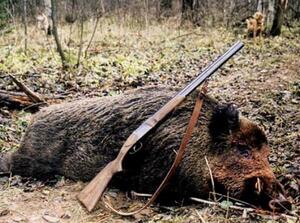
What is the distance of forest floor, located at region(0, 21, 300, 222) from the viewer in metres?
4.14

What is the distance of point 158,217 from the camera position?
399cm

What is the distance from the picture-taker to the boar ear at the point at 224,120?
160 inches

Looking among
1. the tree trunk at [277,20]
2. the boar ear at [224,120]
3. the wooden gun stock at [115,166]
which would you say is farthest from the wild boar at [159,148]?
the tree trunk at [277,20]

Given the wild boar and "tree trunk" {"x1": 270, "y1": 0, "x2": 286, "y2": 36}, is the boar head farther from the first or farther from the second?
"tree trunk" {"x1": 270, "y1": 0, "x2": 286, "y2": 36}

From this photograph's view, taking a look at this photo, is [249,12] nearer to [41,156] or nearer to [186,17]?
[186,17]

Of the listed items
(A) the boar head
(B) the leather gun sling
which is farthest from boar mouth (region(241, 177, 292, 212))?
(B) the leather gun sling

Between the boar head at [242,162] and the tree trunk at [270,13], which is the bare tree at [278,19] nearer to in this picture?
the tree trunk at [270,13]

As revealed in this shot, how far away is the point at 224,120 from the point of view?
13.6 ft

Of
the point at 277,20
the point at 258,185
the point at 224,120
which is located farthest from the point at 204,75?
the point at 277,20

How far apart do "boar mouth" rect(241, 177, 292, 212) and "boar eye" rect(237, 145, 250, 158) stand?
0.73ft

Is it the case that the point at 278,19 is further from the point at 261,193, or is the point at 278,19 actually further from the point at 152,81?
the point at 261,193

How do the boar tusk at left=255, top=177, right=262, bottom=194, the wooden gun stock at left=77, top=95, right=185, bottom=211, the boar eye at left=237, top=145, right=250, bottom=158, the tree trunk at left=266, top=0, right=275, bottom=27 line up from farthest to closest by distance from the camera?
the tree trunk at left=266, top=0, right=275, bottom=27, the boar eye at left=237, top=145, right=250, bottom=158, the boar tusk at left=255, top=177, right=262, bottom=194, the wooden gun stock at left=77, top=95, right=185, bottom=211

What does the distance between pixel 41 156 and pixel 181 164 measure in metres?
1.65

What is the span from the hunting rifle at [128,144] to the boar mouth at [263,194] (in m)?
0.93
